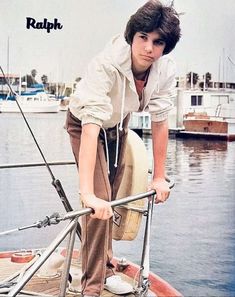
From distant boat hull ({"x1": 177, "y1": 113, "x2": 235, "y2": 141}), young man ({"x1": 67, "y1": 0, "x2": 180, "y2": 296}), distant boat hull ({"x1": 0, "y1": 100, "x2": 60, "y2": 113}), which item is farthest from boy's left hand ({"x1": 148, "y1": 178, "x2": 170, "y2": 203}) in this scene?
distant boat hull ({"x1": 177, "y1": 113, "x2": 235, "y2": 141})

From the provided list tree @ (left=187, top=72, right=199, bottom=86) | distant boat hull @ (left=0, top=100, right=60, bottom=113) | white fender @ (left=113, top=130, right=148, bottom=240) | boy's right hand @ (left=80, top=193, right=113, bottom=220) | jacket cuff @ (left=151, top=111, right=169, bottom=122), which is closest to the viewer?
boy's right hand @ (left=80, top=193, right=113, bottom=220)

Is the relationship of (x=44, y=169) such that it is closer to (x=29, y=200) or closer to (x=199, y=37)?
(x=29, y=200)

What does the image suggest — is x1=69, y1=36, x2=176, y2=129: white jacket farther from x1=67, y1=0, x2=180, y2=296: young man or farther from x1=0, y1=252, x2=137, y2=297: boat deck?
x1=0, y1=252, x2=137, y2=297: boat deck

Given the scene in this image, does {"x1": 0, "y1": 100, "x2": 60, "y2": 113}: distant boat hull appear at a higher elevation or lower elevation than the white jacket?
lower

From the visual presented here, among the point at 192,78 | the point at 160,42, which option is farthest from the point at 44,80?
the point at 160,42

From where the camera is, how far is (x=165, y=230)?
5.57ft

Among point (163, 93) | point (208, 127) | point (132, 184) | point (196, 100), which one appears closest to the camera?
point (163, 93)

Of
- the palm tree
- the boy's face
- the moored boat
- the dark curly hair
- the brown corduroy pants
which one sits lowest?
the brown corduroy pants

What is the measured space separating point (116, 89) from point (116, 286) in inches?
17.3

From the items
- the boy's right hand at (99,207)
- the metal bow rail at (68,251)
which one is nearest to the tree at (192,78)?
the metal bow rail at (68,251)

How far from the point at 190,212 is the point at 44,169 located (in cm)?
45

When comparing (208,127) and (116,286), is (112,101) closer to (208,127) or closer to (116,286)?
(116,286)

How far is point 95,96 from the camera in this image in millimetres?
1052

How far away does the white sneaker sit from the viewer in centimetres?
129
